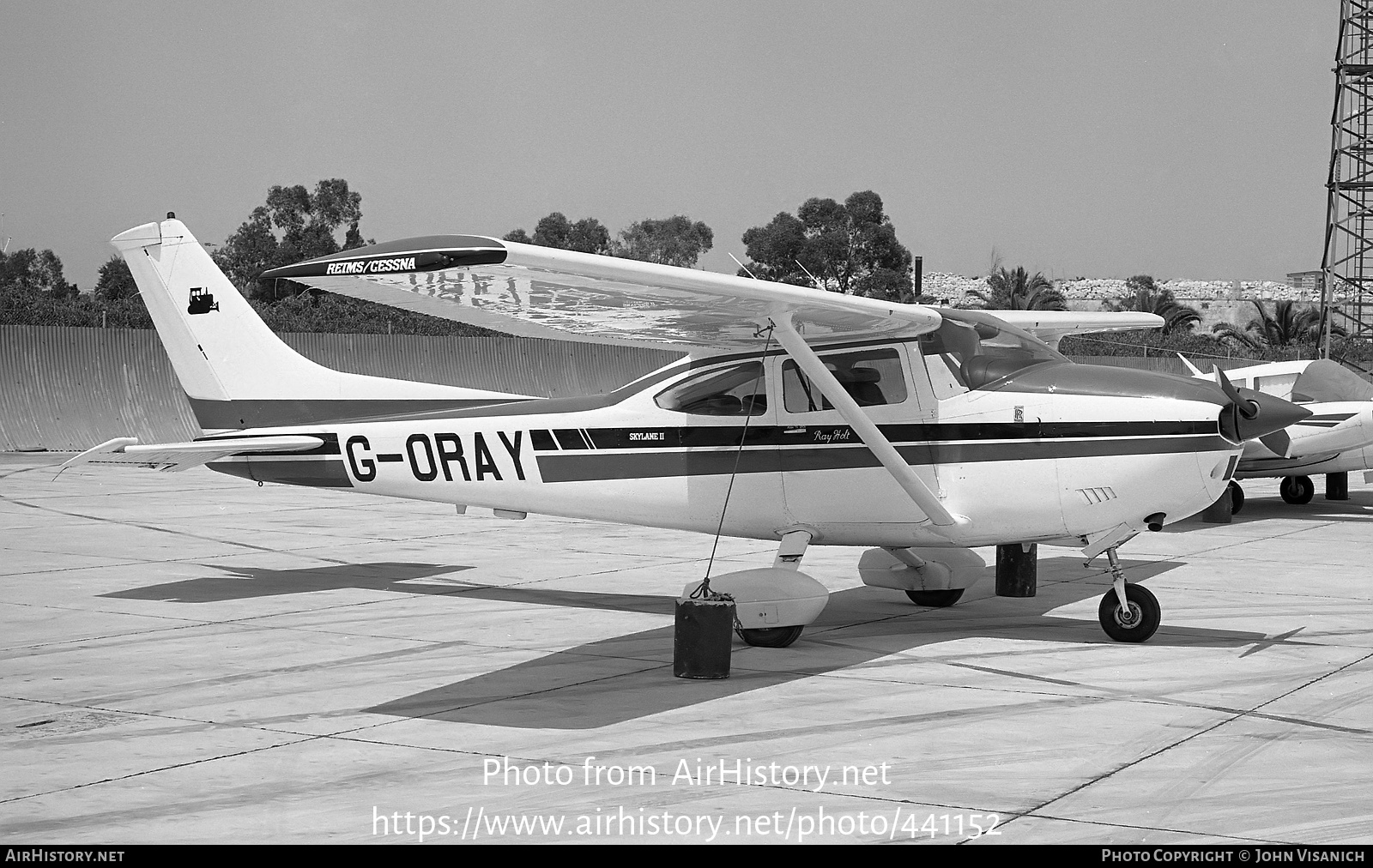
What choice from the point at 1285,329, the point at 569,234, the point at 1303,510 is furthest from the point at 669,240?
the point at 1303,510

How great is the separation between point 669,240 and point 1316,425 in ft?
296

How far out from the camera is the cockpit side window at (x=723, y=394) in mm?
9438

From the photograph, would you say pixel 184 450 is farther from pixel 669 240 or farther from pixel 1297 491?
pixel 669 240

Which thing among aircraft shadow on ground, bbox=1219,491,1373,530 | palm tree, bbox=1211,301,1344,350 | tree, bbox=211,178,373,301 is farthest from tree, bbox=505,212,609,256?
aircraft shadow on ground, bbox=1219,491,1373,530

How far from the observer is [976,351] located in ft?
29.6

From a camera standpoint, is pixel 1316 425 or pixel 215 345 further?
pixel 1316 425

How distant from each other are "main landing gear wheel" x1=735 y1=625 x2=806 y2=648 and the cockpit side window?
159 centimetres

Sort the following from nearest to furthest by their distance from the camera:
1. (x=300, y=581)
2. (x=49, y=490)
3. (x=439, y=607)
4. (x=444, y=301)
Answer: (x=444, y=301) < (x=439, y=607) < (x=300, y=581) < (x=49, y=490)

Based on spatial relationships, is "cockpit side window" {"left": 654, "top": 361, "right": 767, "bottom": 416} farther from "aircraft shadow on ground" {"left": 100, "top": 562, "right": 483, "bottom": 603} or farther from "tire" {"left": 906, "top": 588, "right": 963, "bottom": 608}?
"aircraft shadow on ground" {"left": 100, "top": 562, "right": 483, "bottom": 603}

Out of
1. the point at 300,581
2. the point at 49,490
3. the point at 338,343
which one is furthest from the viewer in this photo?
the point at 338,343
